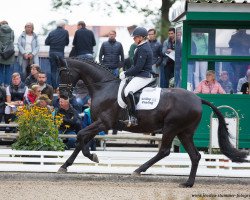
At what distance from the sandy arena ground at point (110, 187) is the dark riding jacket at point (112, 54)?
712cm

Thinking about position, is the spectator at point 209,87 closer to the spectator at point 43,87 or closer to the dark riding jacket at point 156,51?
the spectator at point 43,87

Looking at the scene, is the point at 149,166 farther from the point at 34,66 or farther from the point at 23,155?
the point at 34,66

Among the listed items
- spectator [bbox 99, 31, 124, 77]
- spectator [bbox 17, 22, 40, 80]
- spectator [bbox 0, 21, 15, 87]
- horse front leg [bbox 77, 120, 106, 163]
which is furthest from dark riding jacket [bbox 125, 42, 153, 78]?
spectator [bbox 17, 22, 40, 80]

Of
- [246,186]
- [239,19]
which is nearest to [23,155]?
[246,186]

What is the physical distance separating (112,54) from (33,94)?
3662 mm

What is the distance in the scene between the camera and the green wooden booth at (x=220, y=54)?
62.4ft

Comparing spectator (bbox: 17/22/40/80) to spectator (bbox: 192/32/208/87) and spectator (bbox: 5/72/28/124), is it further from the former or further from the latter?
spectator (bbox: 192/32/208/87)

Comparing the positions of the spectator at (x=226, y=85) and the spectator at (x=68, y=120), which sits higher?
the spectator at (x=226, y=85)

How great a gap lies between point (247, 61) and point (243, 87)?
53 centimetres

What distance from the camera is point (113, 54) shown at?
23.4 meters

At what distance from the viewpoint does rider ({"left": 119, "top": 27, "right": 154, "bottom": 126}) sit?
16.3 meters

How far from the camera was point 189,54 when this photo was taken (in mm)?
19156

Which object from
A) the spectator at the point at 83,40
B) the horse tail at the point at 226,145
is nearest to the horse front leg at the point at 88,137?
the horse tail at the point at 226,145

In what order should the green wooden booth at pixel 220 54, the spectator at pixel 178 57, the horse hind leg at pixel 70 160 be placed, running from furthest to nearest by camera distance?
the spectator at pixel 178 57
the green wooden booth at pixel 220 54
the horse hind leg at pixel 70 160
